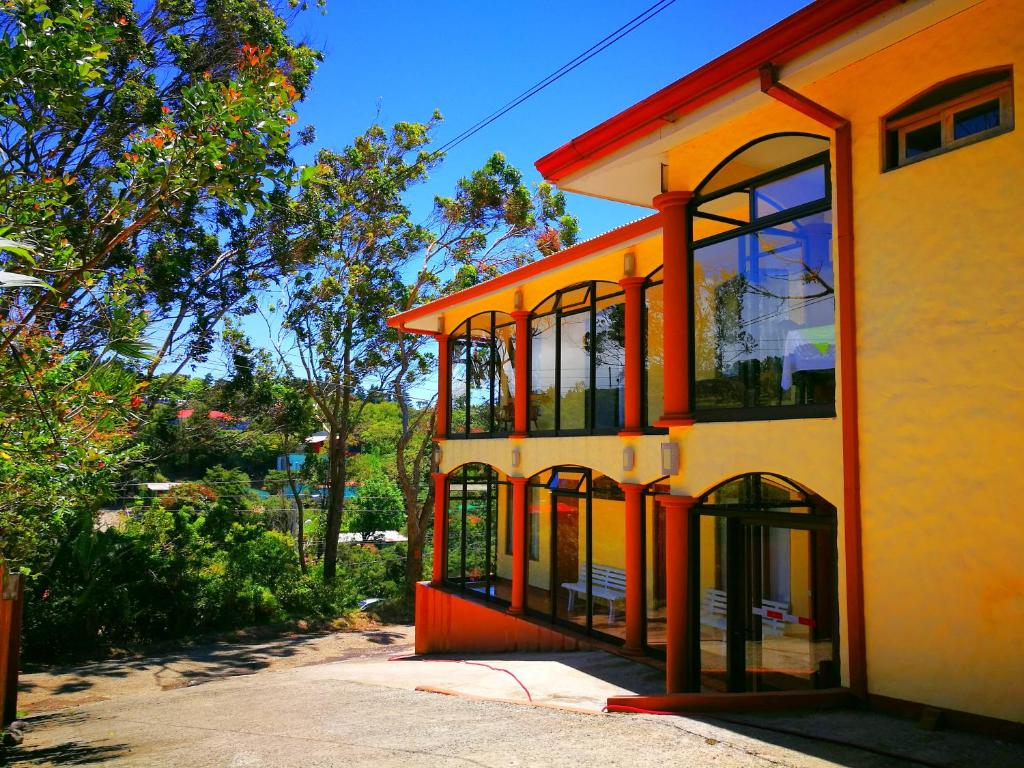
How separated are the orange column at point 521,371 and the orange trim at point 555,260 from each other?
0.70 meters

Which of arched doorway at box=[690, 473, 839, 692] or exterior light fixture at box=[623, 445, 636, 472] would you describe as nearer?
arched doorway at box=[690, 473, 839, 692]

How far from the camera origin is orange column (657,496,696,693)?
7.57m

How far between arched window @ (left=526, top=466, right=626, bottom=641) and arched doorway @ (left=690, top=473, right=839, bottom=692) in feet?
10.2

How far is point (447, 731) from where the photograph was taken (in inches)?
223

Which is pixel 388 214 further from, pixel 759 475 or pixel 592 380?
pixel 759 475

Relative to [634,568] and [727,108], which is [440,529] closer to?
[634,568]

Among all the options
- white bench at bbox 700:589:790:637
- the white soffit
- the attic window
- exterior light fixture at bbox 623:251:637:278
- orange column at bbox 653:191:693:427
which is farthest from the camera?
exterior light fixture at bbox 623:251:637:278

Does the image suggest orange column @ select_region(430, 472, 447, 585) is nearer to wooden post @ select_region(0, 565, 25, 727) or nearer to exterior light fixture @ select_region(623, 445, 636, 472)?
exterior light fixture @ select_region(623, 445, 636, 472)

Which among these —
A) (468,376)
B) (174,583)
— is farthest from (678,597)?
(174,583)

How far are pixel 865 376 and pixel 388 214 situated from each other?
18910mm

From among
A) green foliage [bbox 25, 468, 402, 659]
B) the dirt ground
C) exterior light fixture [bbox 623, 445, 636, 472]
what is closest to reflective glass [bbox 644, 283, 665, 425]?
exterior light fixture [bbox 623, 445, 636, 472]

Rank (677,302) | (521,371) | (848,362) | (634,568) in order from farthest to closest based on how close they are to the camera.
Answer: (521,371), (634,568), (677,302), (848,362)

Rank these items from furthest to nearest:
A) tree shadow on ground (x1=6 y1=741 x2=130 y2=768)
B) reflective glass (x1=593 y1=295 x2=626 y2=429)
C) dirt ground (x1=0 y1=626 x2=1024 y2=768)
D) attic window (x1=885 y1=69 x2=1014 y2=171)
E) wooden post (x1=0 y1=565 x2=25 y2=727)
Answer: reflective glass (x1=593 y1=295 x2=626 y2=429)
wooden post (x1=0 y1=565 x2=25 y2=727)
tree shadow on ground (x1=6 y1=741 x2=130 y2=768)
attic window (x1=885 y1=69 x2=1014 y2=171)
dirt ground (x1=0 y1=626 x2=1024 y2=768)

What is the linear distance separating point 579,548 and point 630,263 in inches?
177
